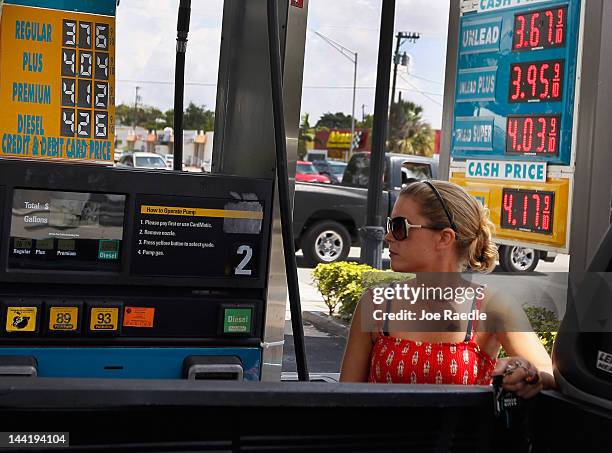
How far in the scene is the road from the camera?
246cm

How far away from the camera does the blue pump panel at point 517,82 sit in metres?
5.59

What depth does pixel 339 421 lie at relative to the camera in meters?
1.43

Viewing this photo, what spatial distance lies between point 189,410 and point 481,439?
50 cm

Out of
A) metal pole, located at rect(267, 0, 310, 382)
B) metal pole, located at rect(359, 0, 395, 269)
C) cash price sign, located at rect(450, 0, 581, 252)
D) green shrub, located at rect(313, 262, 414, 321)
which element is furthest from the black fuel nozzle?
green shrub, located at rect(313, 262, 414, 321)

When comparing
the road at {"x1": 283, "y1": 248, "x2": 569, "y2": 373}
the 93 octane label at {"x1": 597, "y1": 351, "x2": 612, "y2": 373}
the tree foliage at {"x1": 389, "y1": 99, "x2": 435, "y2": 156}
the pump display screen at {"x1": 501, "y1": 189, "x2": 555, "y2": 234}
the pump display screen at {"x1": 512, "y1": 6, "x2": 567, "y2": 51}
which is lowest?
the road at {"x1": 283, "y1": 248, "x2": 569, "y2": 373}

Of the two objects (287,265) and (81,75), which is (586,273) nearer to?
(287,265)

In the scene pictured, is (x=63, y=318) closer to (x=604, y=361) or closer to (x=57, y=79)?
(x=57, y=79)

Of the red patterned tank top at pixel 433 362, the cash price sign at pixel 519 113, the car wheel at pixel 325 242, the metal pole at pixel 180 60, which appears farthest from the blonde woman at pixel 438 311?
the car wheel at pixel 325 242

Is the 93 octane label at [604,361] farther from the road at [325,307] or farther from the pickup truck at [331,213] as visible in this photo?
the pickup truck at [331,213]

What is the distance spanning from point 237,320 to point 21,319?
2.29 ft

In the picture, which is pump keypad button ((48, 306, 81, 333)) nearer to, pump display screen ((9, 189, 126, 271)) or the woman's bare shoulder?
pump display screen ((9, 189, 126, 271))

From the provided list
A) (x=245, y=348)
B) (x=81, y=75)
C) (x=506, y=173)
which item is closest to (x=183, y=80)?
(x=81, y=75)

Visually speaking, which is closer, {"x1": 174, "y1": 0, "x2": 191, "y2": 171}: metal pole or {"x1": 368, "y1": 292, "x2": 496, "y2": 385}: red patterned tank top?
{"x1": 368, "y1": 292, "x2": 496, "y2": 385}: red patterned tank top

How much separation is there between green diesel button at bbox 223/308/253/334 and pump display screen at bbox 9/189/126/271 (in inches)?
16.2
